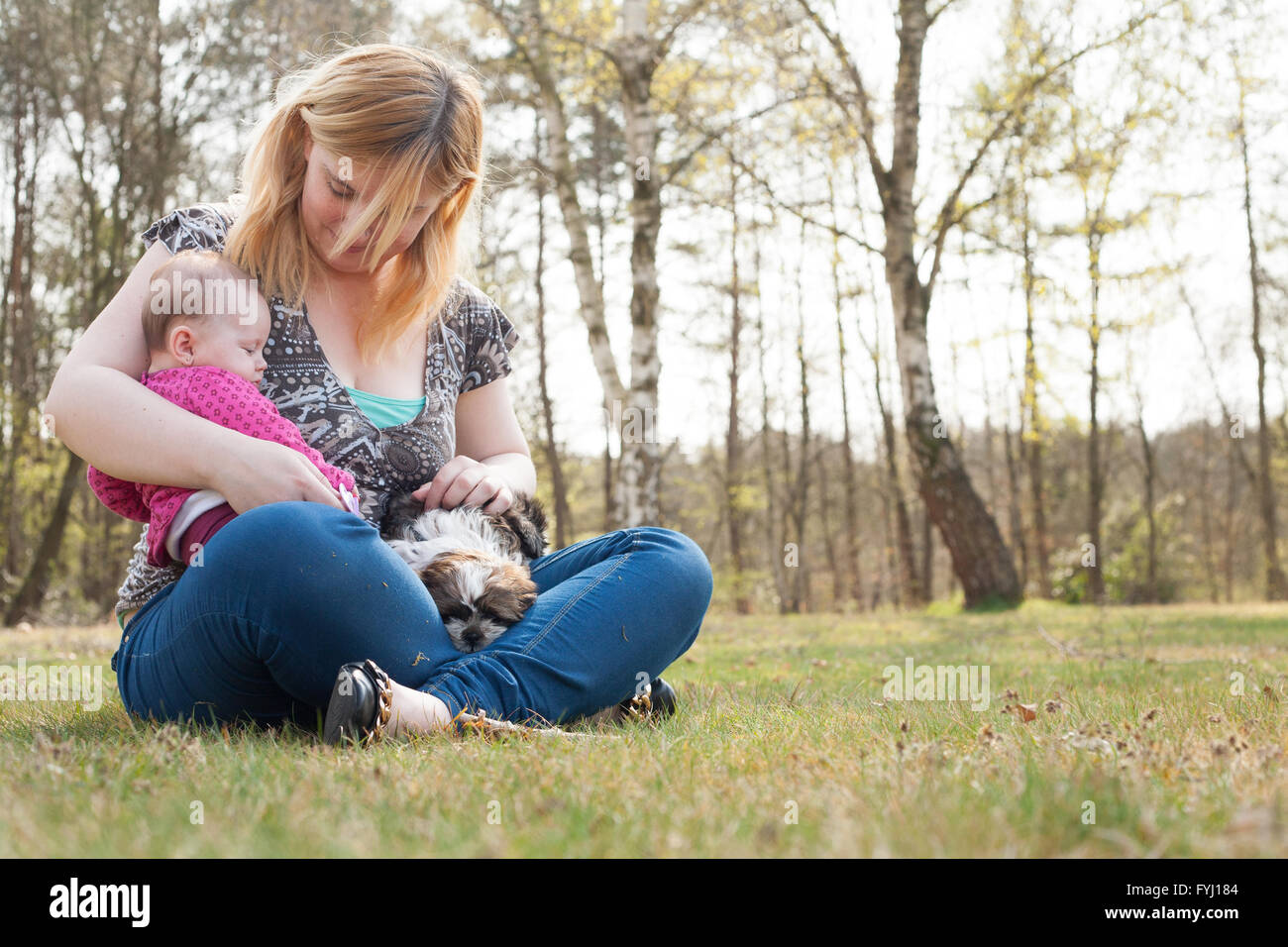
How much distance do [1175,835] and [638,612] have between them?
57.0 inches

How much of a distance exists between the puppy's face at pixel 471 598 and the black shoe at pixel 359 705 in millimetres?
434

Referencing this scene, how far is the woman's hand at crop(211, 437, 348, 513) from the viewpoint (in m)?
2.29

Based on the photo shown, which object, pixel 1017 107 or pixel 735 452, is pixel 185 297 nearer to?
pixel 1017 107

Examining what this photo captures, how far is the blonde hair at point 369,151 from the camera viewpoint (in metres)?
2.65

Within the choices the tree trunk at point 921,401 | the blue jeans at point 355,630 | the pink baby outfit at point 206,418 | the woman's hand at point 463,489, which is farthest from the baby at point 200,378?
the tree trunk at point 921,401

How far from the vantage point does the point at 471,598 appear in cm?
255

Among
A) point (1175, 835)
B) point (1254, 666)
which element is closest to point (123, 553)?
point (1254, 666)

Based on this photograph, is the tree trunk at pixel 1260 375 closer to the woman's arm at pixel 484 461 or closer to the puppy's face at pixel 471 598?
the woman's arm at pixel 484 461

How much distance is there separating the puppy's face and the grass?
0.41 meters

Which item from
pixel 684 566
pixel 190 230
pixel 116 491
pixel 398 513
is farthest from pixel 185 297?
pixel 684 566

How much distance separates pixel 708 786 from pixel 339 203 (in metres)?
1.90
